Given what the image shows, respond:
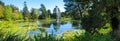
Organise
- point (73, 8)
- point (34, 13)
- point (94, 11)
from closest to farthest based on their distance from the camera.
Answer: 1. point (94, 11)
2. point (73, 8)
3. point (34, 13)

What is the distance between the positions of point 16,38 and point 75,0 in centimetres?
1660

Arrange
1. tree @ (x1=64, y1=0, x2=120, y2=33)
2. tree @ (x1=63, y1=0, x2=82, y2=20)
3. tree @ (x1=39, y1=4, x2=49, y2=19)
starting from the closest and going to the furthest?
1. tree @ (x1=64, y1=0, x2=120, y2=33)
2. tree @ (x1=63, y1=0, x2=82, y2=20)
3. tree @ (x1=39, y1=4, x2=49, y2=19)

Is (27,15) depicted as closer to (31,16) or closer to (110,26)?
(31,16)

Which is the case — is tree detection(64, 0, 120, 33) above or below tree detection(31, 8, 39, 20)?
above

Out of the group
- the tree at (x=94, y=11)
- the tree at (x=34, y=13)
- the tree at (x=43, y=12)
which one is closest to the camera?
the tree at (x=94, y=11)

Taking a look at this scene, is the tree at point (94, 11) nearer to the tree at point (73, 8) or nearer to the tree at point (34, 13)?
the tree at point (73, 8)

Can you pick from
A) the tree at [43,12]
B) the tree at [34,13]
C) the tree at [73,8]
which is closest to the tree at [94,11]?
the tree at [73,8]

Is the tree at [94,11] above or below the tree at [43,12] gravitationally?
above

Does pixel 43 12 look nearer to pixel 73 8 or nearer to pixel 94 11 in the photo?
pixel 73 8

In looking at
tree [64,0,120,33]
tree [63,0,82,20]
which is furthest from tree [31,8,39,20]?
tree [64,0,120,33]

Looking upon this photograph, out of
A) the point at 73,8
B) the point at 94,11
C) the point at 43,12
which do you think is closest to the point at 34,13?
the point at 43,12

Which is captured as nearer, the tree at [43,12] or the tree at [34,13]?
the tree at [34,13]

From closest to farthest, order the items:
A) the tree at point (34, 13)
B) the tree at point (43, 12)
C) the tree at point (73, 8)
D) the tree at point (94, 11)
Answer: the tree at point (94, 11)
the tree at point (73, 8)
the tree at point (34, 13)
the tree at point (43, 12)

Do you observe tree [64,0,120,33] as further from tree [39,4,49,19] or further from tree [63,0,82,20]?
tree [39,4,49,19]
